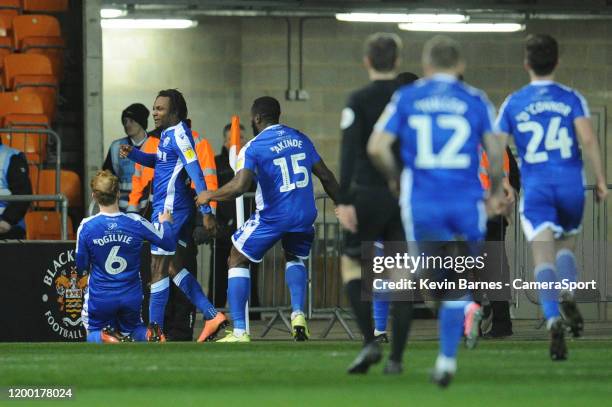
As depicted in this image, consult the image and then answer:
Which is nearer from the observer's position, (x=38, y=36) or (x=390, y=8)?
(x=390, y=8)

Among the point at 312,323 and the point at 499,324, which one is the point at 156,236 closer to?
the point at 499,324

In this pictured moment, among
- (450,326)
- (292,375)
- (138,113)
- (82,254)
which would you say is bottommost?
(292,375)

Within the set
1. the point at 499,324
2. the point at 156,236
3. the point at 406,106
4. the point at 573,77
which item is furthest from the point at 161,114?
the point at 573,77

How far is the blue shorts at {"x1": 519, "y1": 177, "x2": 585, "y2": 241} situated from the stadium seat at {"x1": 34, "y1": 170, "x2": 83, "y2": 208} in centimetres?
876

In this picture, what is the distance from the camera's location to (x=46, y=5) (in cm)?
1988

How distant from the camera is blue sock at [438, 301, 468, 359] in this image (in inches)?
306

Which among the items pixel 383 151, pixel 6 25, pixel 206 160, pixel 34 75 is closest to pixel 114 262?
pixel 206 160

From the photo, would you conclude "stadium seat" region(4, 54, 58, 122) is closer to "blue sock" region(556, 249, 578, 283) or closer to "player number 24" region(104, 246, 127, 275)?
"player number 24" region(104, 246, 127, 275)

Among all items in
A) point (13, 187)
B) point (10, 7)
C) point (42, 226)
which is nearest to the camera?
point (13, 187)

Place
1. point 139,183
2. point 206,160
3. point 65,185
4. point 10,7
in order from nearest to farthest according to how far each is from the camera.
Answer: point 206,160 < point 139,183 < point 65,185 < point 10,7

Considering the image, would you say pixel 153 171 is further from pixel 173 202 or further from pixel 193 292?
A: pixel 193 292

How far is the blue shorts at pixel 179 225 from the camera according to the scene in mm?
12956

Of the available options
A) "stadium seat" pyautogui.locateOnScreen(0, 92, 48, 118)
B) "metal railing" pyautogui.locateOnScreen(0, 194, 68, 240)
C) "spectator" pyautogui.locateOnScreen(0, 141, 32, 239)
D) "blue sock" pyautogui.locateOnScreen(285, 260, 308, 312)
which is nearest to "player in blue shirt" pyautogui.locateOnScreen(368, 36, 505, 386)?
"blue sock" pyautogui.locateOnScreen(285, 260, 308, 312)

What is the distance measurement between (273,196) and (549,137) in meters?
3.14
